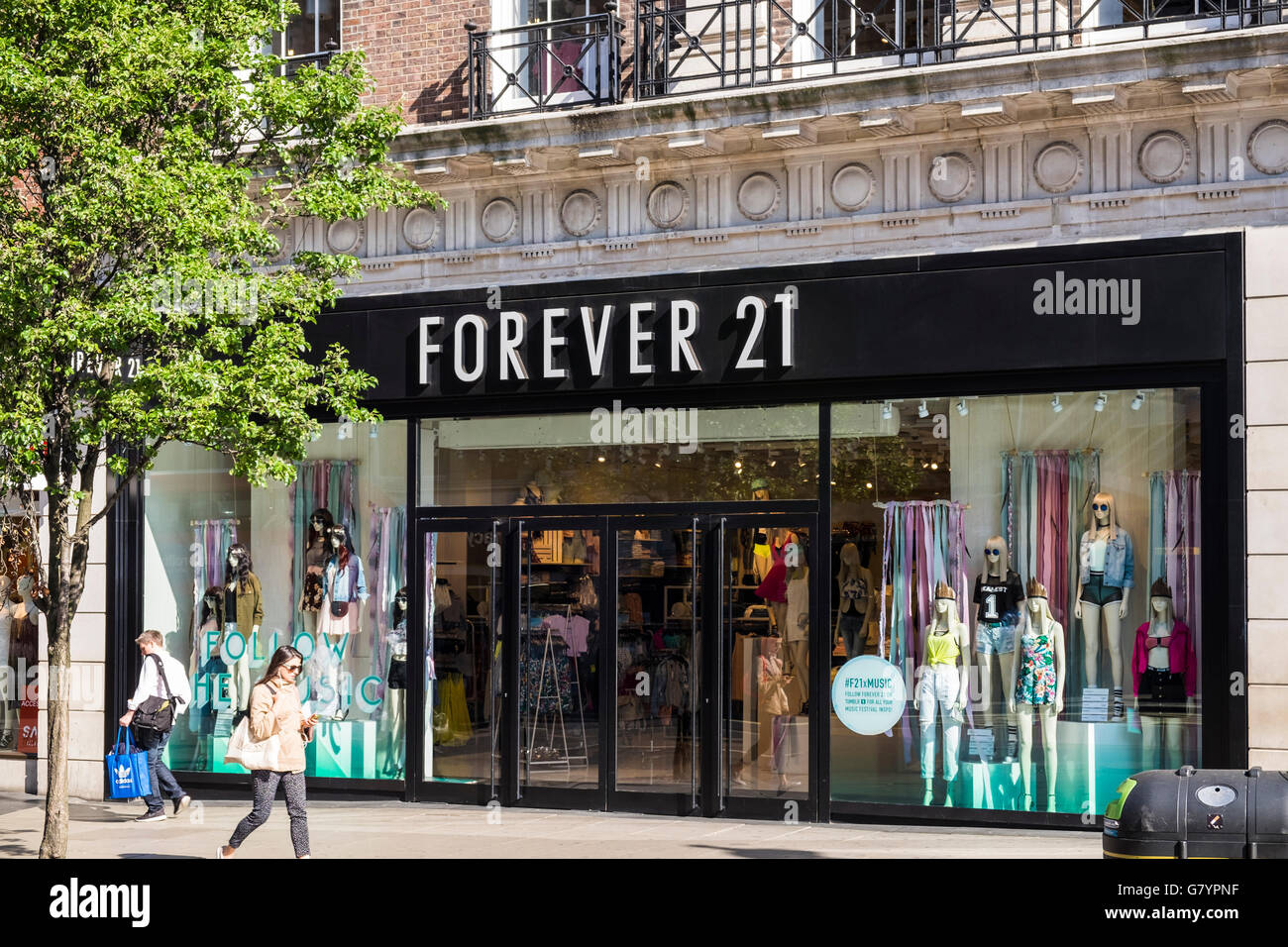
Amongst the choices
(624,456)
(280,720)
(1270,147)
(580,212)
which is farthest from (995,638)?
(280,720)

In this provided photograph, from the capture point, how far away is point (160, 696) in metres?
13.4

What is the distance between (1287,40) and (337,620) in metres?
9.13

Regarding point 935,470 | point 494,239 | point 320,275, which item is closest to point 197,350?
point 320,275

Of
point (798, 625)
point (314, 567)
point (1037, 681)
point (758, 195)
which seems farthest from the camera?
point (314, 567)

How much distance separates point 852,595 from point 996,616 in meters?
1.13

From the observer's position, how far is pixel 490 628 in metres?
13.2

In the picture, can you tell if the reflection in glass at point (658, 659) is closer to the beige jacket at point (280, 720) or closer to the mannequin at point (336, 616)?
the mannequin at point (336, 616)

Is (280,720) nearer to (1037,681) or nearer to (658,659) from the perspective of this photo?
(658,659)

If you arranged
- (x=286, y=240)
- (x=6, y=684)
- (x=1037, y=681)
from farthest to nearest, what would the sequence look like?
(x=6, y=684) → (x=286, y=240) → (x=1037, y=681)

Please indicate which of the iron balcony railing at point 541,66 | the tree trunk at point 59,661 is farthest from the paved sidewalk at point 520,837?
the iron balcony railing at point 541,66

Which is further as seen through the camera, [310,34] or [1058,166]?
[310,34]

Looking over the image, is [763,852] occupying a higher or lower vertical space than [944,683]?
lower

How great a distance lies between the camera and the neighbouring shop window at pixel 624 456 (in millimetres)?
12336

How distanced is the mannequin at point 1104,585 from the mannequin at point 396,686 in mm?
5831
